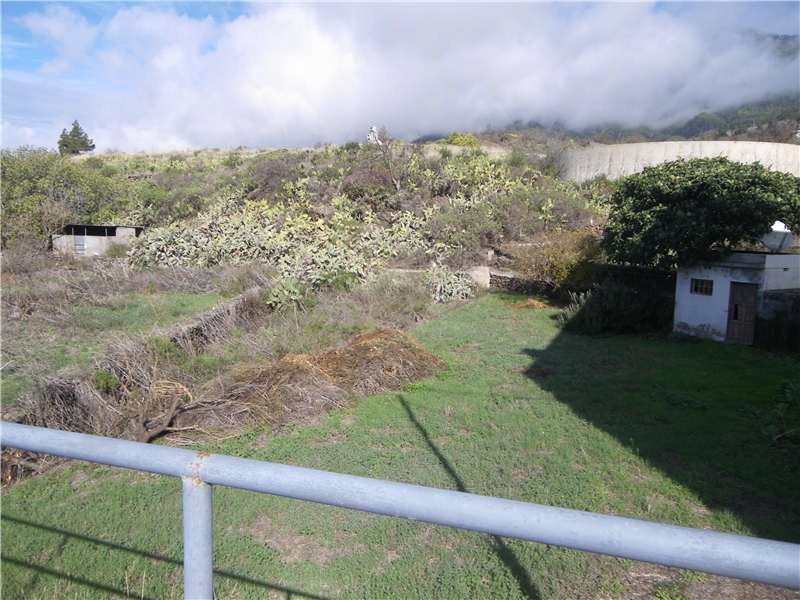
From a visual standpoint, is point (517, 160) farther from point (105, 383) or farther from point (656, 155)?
point (105, 383)

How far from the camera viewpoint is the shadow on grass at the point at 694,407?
548 cm

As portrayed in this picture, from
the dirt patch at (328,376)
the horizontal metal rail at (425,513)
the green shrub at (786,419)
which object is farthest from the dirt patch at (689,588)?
the dirt patch at (328,376)

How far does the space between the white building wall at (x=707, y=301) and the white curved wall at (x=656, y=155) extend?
14.3m

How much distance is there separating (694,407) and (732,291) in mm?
5198

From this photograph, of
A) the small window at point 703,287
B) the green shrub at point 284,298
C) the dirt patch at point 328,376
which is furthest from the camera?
the green shrub at point 284,298

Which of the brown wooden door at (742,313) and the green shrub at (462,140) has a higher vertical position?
the green shrub at (462,140)

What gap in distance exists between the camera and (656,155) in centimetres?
2886

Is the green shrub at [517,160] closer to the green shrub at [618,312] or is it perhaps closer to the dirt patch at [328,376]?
the green shrub at [618,312]

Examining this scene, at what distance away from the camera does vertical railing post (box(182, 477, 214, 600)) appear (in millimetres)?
1329

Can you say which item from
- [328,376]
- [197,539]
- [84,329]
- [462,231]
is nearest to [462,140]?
[462,231]

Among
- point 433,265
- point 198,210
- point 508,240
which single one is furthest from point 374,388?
point 198,210

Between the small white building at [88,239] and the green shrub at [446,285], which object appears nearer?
the green shrub at [446,285]

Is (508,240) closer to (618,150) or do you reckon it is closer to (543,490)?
(618,150)

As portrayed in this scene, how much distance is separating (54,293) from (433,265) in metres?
10.3
